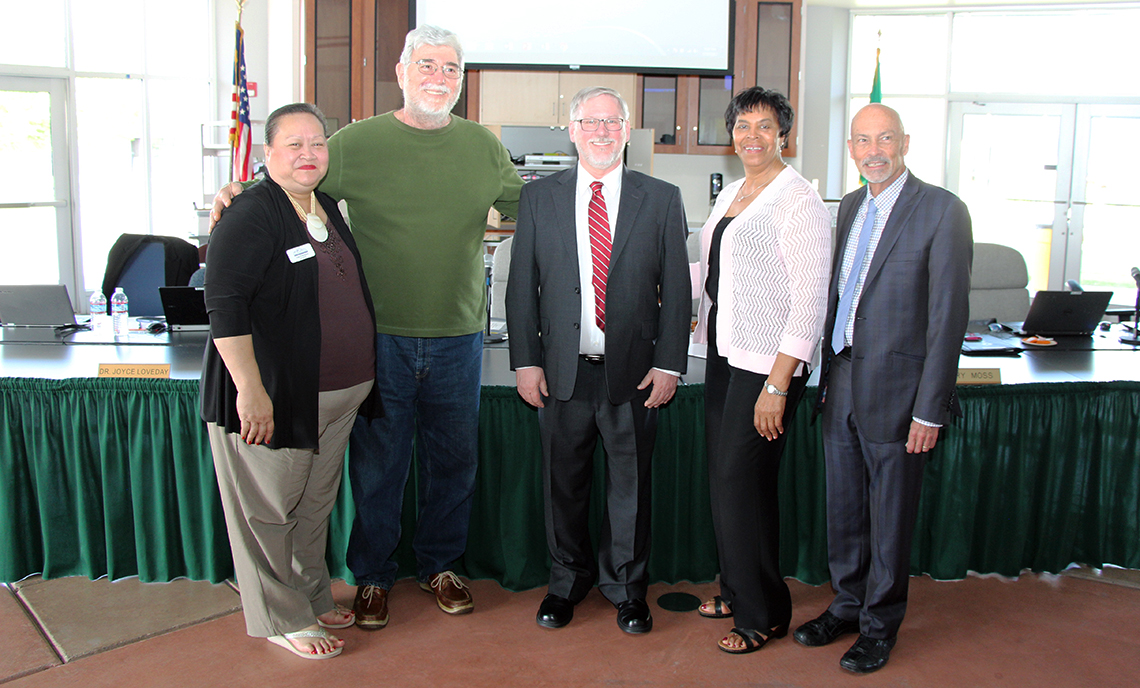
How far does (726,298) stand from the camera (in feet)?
7.27

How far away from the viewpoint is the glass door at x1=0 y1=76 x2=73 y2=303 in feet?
24.3

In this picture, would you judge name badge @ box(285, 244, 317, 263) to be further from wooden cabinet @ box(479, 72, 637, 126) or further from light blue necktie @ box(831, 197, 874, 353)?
wooden cabinet @ box(479, 72, 637, 126)

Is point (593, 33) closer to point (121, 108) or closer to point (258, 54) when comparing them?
point (258, 54)

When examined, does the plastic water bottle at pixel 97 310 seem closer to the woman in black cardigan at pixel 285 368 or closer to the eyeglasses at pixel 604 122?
the woman in black cardigan at pixel 285 368

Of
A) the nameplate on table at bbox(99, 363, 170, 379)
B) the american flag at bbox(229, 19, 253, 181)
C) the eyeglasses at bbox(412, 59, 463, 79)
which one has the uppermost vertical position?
the american flag at bbox(229, 19, 253, 181)

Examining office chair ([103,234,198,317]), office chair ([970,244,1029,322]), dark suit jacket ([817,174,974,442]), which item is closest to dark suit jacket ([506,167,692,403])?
dark suit jacket ([817,174,974,442])

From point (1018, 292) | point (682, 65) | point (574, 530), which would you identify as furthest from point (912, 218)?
point (682, 65)

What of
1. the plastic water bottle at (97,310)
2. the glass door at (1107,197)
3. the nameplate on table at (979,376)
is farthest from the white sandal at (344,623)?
the glass door at (1107,197)

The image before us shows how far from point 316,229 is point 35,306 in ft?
7.10

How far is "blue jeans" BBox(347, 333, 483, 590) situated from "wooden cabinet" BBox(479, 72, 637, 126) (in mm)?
4881

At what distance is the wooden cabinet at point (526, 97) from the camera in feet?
23.1

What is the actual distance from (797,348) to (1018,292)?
2795 millimetres

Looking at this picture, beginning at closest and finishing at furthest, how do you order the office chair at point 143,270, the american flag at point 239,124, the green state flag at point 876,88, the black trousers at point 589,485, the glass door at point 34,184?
the black trousers at point 589,485, the office chair at point 143,270, the american flag at point 239,124, the glass door at point 34,184, the green state flag at point 876,88

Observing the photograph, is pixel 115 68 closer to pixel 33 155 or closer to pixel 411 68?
pixel 33 155
